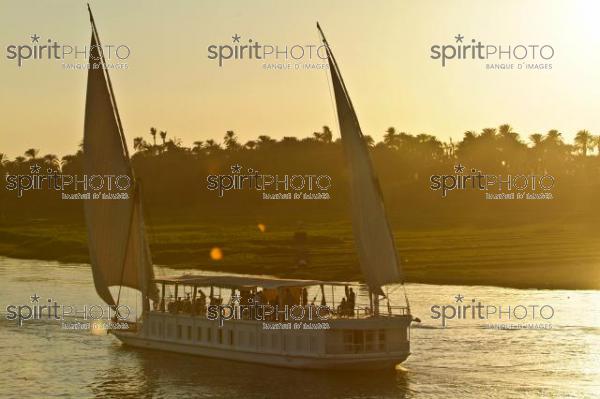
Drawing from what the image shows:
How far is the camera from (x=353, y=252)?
127 metres

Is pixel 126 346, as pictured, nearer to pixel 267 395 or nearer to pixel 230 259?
pixel 267 395

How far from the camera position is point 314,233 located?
149m

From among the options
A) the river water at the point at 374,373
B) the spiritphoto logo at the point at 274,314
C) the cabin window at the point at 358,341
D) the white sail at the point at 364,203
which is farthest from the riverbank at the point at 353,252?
the cabin window at the point at 358,341

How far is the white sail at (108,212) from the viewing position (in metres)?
70.4

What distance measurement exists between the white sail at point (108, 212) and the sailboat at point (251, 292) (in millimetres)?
60

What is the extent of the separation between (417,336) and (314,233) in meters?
79.4

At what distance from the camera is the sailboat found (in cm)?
5866

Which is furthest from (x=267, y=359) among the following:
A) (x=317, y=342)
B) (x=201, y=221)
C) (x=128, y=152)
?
(x=201, y=221)

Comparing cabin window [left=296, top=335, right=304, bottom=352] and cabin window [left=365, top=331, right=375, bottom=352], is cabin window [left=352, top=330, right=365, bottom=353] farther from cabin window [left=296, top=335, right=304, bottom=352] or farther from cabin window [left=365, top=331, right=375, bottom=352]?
cabin window [left=296, top=335, right=304, bottom=352]

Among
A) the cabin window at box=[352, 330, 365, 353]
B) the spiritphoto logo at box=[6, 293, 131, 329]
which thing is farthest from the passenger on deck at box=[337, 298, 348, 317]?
the spiritphoto logo at box=[6, 293, 131, 329]

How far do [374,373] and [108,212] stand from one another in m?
20.6

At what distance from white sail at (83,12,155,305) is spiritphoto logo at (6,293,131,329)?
8.01 metres

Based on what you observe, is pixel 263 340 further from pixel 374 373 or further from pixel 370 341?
pixel 374 373

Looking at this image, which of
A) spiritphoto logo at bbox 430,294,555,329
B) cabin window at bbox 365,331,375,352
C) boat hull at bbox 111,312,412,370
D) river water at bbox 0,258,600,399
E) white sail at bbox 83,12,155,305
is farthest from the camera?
spiritphoto logo at bbox 430,294,555,329
